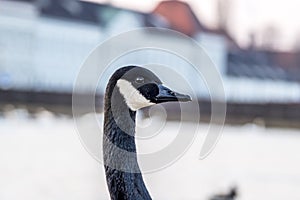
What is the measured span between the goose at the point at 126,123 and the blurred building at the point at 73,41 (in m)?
29.0

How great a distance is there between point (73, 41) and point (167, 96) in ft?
118

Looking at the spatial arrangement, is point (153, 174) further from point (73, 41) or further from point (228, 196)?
point (73, 41)

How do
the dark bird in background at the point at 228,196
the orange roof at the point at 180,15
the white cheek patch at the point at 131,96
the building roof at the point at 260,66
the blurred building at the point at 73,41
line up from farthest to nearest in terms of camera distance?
1. the orange roof at the point at 180,15
2. the building roof at the point at 260,66
3. the blurred building at the point at 73,41
4. the dark bird in background at the point at 228,196
5. the white cheek patch at the point at 131,96

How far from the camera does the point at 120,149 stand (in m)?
2.69

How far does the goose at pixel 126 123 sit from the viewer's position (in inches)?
104

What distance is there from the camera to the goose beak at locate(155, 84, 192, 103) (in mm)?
2691

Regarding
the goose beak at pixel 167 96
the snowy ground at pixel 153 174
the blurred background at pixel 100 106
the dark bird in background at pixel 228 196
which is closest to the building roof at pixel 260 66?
the blurred background at pixel 100 106

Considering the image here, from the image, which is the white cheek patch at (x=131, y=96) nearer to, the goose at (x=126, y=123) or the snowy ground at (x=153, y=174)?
the goose at (x=126, y=123)

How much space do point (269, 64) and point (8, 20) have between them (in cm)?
1984

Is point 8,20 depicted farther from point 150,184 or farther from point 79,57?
point 150,184

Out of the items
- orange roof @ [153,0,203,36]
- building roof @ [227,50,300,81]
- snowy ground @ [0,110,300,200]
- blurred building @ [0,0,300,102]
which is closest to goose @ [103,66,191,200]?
snowy ground @ [0,110,300,200]

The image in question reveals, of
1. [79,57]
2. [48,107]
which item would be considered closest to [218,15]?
[79,57]

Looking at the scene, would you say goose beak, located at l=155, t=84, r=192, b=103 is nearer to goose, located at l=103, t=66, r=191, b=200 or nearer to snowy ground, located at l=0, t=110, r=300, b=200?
goose, located at l=103, t=66, r=191, b=200

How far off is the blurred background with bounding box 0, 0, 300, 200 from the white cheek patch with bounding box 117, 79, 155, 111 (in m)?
1.60
